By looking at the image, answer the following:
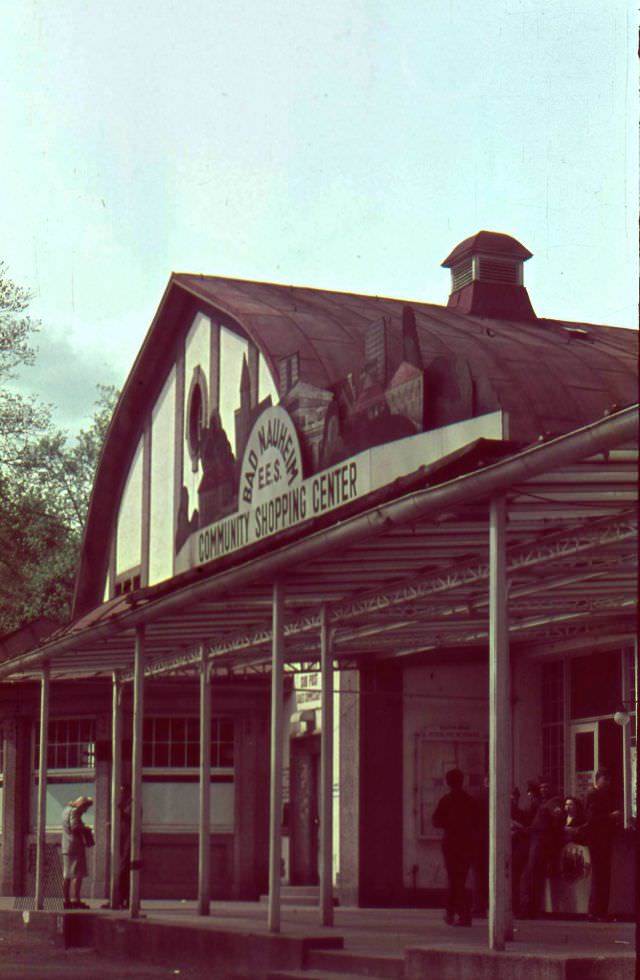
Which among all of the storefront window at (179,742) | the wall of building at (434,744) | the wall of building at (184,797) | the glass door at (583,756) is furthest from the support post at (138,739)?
the storefront window at (179,742)

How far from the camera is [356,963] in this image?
49.5 ft

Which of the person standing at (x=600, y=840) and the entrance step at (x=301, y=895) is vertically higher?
the person standing at (x=600, y=840)

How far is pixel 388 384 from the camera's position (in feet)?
87.8

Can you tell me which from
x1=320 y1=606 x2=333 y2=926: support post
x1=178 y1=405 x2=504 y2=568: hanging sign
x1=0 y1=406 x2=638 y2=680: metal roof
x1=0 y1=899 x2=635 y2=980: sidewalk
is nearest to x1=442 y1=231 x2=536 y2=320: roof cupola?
x1=178 y1=405 x2=504 y2=568: hanging sign

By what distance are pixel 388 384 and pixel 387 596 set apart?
337 inches

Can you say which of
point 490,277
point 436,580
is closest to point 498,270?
point 490,277

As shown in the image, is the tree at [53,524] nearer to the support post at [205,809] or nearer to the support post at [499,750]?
the support post at [205,809]

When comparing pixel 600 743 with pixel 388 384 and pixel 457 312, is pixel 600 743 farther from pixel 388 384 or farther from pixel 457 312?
pixel 457 312

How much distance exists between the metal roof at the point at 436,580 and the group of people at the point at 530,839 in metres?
1.85

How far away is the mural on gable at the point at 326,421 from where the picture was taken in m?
25.8

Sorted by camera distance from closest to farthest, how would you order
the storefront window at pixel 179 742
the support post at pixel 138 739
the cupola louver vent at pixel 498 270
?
the support post at pixel 138 739
the storefront window at pixel 179 742
the cupola louver vent at pixel 498 270

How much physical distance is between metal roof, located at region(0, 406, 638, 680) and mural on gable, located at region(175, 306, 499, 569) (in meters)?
2.93

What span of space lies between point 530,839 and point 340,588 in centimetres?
442

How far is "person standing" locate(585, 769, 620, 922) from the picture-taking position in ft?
64.4
